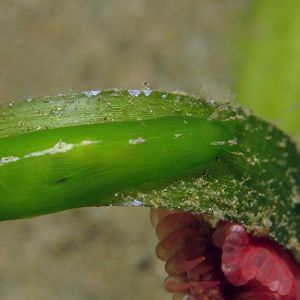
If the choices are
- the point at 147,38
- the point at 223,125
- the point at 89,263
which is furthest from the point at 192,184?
the point at 147,38

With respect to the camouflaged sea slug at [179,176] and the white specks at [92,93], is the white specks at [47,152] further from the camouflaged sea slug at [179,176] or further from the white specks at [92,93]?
the white specks at [92,93]

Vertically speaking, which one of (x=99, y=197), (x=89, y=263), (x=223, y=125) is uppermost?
(x=89, y=263)

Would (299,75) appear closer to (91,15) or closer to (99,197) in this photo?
(91,15)

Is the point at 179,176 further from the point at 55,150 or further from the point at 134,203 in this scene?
the point at 55,150

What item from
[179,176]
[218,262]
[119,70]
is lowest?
[218,262]

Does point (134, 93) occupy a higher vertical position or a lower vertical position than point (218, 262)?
higher

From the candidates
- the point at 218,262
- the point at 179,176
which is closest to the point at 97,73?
the point at 218,262
